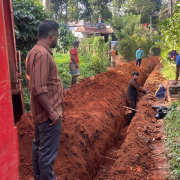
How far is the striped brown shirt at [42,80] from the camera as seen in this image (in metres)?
2.60

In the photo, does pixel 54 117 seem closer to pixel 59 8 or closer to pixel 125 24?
pixel 125 24

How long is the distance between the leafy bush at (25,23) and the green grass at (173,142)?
4.56 m

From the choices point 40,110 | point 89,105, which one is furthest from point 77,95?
point 40,110

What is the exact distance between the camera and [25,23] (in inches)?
270

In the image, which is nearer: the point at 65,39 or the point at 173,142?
the point at 173,142

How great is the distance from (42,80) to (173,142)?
3.07 metres

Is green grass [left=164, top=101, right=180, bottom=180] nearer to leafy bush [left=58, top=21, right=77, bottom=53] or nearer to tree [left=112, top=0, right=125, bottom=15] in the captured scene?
leafy bush [left=58, top=21, right=77, bottom=53]

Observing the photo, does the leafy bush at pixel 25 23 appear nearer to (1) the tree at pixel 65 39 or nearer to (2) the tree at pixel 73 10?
(1) the tree at pixel 65 39

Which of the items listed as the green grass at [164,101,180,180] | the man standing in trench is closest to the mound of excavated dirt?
the green grass at [164,101,180,180]

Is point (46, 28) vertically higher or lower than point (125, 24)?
lower

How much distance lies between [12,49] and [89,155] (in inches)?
130

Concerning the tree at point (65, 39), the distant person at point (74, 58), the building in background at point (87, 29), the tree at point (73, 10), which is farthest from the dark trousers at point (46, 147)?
the tree at point (73, 10)

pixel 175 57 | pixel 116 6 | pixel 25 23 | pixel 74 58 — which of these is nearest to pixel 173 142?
pixel 175 57

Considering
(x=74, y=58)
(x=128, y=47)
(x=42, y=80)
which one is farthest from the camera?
(x=128, y=47)
